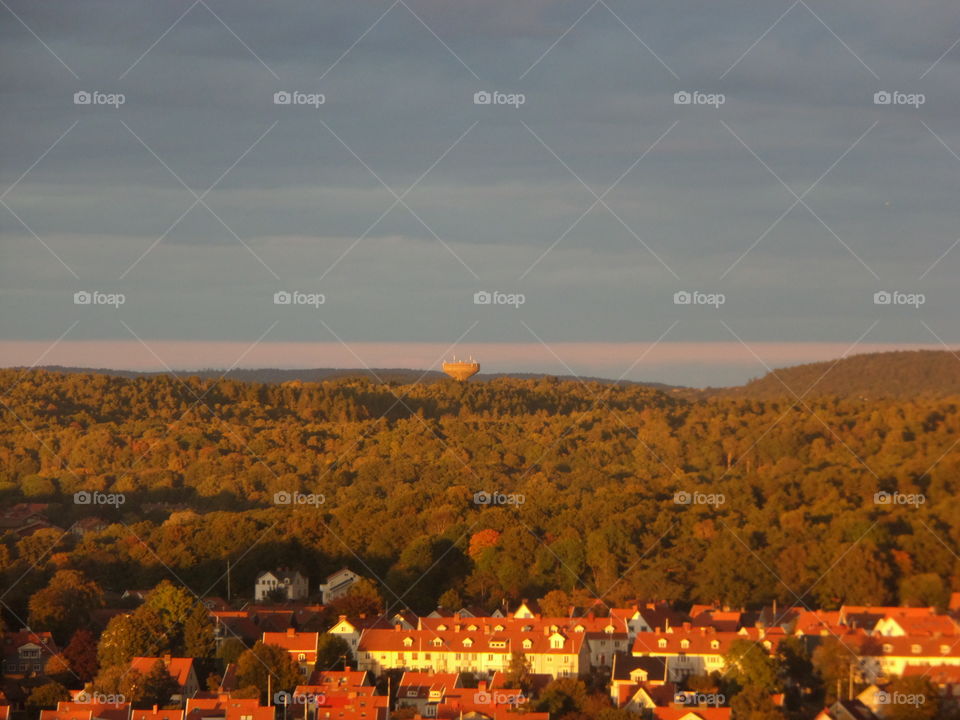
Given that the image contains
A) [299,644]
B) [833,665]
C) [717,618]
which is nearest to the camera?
[833,665]

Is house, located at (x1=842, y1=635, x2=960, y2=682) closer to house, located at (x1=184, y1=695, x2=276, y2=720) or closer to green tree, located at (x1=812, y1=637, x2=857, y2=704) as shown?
green tree, located at (x1=812, y1=637, x2=857, y2=704)

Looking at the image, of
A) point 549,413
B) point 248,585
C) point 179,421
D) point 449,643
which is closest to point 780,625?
point 449,643

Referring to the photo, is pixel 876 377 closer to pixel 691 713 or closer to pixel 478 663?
pixel 478 663

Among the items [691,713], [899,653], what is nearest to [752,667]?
[691,713]

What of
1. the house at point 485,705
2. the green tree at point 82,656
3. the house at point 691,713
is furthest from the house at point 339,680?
the house at point 691,713

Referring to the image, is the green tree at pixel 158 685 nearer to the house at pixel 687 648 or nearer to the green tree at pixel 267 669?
the green tree at pixel 267 669

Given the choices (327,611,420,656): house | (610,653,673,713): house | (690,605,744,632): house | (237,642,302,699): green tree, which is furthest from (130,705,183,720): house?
(690,605,744,632): house
